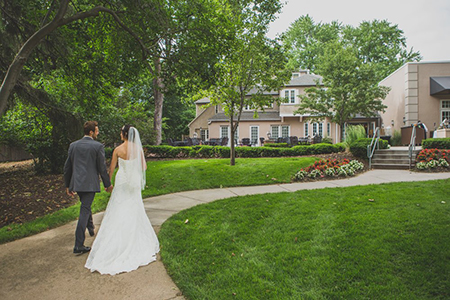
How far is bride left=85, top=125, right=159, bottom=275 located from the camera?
11.5 feet

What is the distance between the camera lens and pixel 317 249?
3500 millimetres

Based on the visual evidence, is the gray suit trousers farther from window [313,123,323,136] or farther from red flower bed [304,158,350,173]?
window [313,123,323,136]

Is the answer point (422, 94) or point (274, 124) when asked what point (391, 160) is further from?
point (274, 124)

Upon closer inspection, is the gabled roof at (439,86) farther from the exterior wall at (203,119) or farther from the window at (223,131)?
the exterior wall at (203,119)

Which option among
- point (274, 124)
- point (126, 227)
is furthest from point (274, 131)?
point (126, 227)

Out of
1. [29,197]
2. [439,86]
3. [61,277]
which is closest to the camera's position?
[61,277]

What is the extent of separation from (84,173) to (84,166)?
0.35ft

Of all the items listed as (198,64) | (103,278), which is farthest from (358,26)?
(103,278)

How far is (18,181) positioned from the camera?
362 inches

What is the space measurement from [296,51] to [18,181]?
45921 mm

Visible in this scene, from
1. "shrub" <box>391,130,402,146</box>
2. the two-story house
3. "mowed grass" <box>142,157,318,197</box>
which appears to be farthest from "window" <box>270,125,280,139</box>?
"mowed grass" <box>142,157,318,197</box>

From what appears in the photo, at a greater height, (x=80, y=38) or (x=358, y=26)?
(x=358, y=26)

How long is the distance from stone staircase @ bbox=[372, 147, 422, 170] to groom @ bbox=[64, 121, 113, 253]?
10695 millimetres

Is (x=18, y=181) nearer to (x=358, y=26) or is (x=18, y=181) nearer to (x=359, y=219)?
(x=359, y=219)
